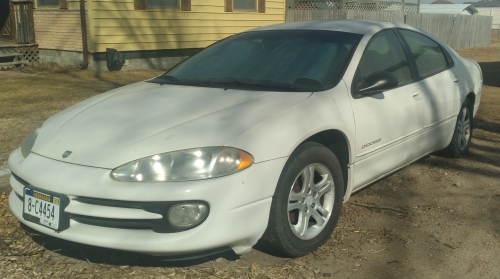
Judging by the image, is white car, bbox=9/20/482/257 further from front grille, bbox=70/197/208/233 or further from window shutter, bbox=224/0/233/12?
window shutter, bbox=224/0/233/12

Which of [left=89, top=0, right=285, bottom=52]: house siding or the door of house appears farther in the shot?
the door of house

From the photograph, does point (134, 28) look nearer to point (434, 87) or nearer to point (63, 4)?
point (63, 4)

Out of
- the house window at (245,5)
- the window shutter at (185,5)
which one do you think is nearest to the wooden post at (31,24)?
the window shutter at (185,5)

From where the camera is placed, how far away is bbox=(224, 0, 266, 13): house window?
16609mm

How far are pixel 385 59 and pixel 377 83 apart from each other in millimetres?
613

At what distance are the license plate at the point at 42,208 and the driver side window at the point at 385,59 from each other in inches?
89.5

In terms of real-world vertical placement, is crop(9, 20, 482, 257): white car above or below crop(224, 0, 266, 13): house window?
above

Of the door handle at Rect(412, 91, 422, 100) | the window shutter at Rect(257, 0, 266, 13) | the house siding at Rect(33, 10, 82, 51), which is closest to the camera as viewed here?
the door handle at Rect(412, 91, 422, 100)

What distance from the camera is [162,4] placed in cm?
1492

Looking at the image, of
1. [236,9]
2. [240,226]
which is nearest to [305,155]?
[240,226]

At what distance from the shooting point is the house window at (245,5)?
1701 cm

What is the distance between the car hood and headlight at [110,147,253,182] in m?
0.05

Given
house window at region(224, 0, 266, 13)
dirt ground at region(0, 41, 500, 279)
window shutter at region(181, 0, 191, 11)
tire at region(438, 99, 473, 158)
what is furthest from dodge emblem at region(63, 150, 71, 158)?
house window at region(224, 0, 266, 13)

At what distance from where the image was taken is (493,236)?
4.17 metres
